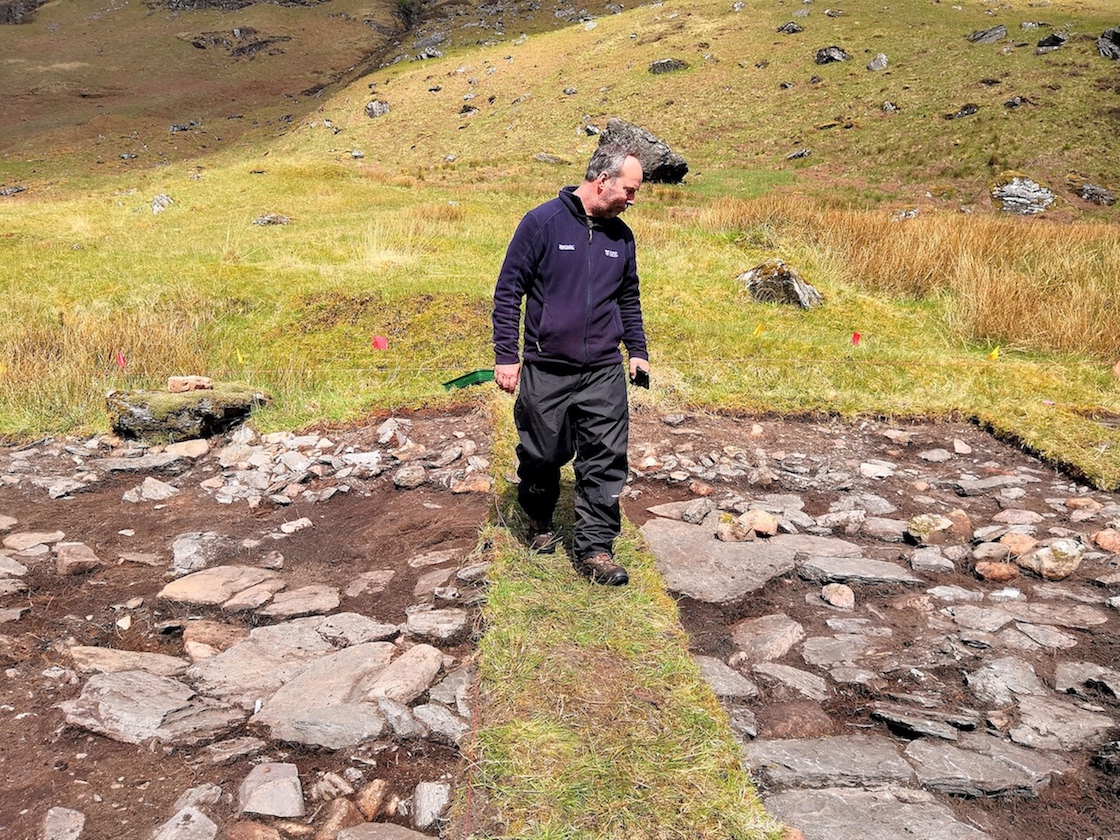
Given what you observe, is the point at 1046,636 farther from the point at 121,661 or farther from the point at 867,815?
the point at 121,661

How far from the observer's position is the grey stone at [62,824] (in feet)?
8.75

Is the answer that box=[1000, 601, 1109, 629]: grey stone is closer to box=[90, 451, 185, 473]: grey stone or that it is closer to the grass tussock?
box=[90, 451, 185, 473]: grey stone

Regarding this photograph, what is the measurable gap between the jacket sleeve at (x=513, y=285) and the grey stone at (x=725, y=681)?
193cm

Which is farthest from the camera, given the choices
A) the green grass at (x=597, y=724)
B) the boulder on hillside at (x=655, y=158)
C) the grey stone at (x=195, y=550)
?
the boulder on hillside at (x=655, y=158)

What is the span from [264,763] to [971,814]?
2.84m

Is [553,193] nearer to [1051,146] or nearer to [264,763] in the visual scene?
[1051,146]

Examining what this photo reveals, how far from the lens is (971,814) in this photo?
2926 millimetres

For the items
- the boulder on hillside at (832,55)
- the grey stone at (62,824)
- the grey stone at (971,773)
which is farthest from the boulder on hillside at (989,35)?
the grey stone at (62,824)

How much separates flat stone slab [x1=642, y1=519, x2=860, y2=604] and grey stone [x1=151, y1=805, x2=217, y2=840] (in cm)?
279

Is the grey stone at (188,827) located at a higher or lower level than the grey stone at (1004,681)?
higher

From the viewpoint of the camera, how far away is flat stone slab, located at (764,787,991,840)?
9.23 feet

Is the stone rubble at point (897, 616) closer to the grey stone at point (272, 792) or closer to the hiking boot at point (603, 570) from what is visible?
the hiking boot at point (603, 570)

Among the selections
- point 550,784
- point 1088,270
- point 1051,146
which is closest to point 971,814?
point 550,784

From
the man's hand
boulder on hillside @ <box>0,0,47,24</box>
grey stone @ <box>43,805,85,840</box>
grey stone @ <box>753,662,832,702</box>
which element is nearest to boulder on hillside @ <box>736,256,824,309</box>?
the man's hand
